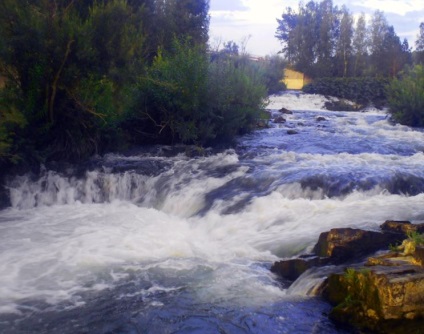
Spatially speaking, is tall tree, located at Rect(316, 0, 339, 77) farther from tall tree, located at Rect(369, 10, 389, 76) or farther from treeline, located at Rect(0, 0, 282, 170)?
treeline, located at Rect(0, 0, 282, 170)

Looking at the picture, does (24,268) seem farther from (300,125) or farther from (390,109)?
(390,109)

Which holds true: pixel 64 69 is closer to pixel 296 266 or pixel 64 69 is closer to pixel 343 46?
pixel 296 266

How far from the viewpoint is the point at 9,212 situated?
12500 millimetres

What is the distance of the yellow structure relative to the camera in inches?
2336

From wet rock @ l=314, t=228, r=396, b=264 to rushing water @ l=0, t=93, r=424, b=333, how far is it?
2.59 feet

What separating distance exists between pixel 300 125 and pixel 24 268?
60.8 feet


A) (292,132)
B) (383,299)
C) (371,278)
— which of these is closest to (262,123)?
(292,132)

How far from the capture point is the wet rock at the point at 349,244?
7.07 meters

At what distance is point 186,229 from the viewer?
35.1ft

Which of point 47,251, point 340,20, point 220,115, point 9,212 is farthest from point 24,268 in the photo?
point 340,20

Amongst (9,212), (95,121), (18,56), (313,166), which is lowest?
(9,212)

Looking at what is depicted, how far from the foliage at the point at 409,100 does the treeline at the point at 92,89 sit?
9949 mm

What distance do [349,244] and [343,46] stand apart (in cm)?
5391

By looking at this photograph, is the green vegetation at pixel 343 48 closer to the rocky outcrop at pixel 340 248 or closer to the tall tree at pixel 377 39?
the tall tree at pixel 377 39
